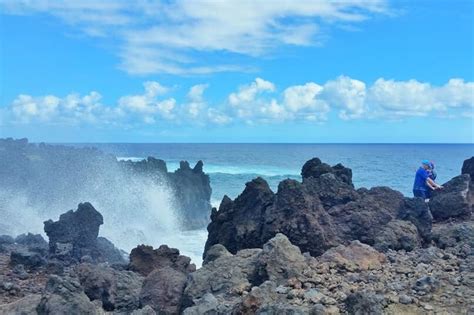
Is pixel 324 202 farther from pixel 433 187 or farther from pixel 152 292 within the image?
pixel 152 292

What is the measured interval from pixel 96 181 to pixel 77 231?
25.6 metres

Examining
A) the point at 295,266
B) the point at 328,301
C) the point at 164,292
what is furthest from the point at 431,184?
the point at 164,292

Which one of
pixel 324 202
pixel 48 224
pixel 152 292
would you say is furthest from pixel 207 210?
pixel 152 292

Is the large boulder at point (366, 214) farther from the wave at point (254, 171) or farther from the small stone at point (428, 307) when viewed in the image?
the wave at point (254, 171)

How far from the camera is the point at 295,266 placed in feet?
25.0

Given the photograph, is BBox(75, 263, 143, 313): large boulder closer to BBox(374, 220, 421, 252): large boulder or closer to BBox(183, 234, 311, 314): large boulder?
BBox(183, 234, 311, 314): large boulder

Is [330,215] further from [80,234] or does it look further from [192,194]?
[192,194]

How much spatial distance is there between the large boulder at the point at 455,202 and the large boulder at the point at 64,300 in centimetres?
838

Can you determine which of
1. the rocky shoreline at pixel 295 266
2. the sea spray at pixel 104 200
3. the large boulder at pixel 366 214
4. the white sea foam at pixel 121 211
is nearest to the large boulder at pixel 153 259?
the rocky shoreline at pixel 295 266

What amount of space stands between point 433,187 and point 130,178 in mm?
28643

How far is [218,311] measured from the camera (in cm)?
668

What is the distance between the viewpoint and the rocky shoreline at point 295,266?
670cm

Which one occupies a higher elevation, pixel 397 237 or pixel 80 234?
pixel 397 237

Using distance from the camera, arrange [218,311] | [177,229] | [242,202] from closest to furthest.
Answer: [218,311], [242,202], [177,229]
